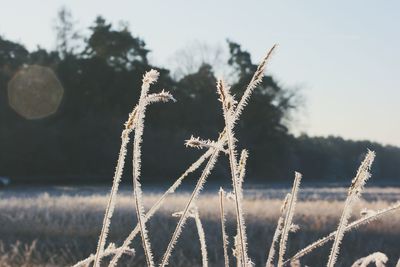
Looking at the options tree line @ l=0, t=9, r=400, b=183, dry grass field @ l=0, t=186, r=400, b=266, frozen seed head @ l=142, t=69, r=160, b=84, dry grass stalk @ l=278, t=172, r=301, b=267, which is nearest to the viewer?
frozen seed head @ l=142, t=69, r=160, b=84

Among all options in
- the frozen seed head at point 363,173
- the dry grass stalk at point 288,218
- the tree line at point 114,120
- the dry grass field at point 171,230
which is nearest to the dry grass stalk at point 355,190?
the frozen seed head at point 363,173

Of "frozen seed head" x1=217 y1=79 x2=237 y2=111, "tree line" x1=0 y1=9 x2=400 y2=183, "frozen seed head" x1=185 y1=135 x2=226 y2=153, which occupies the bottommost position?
"frozen seed head" x1=185 y1=135 x2=226 y2=153

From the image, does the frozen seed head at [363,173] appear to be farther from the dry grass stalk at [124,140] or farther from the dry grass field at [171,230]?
the dry grass field at [171,230]

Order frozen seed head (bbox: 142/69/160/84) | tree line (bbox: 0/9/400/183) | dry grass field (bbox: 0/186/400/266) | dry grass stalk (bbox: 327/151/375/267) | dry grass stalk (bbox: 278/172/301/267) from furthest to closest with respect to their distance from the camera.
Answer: tree line (bbox: 0/9/400/183) → dry grass field (bbox: 0/186/400/266) → dry grass stalk (bbox: 278/172/301/267) → dry grass stalk (bbox: 327/151/375/267) → frozen seed head (bbox: 142/69/160/84)

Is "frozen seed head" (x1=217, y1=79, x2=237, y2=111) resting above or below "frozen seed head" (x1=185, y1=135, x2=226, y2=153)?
above

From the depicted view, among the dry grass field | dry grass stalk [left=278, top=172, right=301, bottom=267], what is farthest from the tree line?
dry grass stalk [left=278, top=172, right=301, bottom=267]

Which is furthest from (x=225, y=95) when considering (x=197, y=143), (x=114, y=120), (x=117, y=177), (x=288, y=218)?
(x=114, y=120)

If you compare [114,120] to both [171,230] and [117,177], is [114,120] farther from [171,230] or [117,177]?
[117,177]

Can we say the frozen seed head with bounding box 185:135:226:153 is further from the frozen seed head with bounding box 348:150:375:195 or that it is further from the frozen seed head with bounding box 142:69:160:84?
the frozen seed head with bounding box 348:150:375:195

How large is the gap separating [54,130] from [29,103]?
2.34m

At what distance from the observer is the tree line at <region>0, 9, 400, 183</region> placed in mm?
43281

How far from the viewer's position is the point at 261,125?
57750mm

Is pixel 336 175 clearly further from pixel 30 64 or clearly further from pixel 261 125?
pixel 30 64

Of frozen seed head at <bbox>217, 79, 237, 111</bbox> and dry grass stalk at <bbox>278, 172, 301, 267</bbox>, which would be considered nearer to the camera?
frozen seed head at <bbox>217, 79, 237, 111</bbox>
